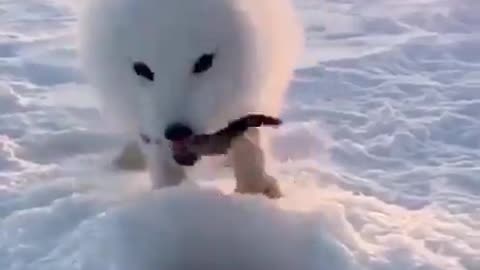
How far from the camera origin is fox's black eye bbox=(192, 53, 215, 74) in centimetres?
155

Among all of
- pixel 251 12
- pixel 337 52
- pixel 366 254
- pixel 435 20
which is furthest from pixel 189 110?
pixel 435 20

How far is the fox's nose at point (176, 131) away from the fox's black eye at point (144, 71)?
93 millimetres

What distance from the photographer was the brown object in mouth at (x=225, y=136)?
66.4 inches

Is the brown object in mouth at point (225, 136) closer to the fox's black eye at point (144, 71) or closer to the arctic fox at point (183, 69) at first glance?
the arctic fox at point (183, 69)

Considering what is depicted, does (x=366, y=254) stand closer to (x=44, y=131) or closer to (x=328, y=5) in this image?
(x=44, y=131)

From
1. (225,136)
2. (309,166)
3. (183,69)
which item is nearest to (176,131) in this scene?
(183,69)

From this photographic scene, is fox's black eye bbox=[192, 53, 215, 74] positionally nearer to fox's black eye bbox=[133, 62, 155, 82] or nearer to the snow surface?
fox's black eye bbox=[133, 62, 155, 82]

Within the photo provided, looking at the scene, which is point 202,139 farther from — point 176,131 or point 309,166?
point 309,166

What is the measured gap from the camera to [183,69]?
5.03ft

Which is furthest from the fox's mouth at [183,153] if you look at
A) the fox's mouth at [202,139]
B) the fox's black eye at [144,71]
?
the fox's black eye at [144,71]

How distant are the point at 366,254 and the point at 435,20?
4.57 feet

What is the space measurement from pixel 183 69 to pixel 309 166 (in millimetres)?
556

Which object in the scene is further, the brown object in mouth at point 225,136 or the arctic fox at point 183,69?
the brown object in mouth at point 225,136

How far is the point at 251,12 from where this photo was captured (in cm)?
167
